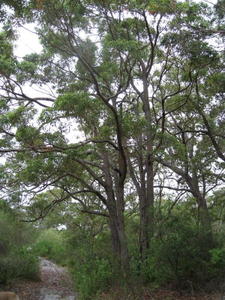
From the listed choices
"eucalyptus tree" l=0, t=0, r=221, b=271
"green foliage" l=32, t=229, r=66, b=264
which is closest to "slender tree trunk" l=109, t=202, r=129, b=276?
"eucalyptus tree" l=0, t=0, r=221, b=271

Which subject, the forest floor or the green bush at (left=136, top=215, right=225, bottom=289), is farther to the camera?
the green bush at (left=136, top=215, right=225, bottom=289)

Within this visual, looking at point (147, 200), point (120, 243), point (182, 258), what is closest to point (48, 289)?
point (147, 200)

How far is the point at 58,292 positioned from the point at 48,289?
93 cm

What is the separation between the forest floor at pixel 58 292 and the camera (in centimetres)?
1006

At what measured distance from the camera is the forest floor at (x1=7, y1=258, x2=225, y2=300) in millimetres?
10060

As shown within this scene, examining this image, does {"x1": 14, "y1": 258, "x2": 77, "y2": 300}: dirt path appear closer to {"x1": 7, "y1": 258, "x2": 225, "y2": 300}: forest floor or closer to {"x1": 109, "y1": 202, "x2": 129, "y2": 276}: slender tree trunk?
{"x1": 7, "y1": 258, "x2": 225, "y2": 300}: forest floor

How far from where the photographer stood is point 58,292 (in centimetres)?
1697

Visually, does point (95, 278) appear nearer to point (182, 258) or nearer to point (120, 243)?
point (120, 243)

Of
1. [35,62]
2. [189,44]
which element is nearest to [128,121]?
[189,44]

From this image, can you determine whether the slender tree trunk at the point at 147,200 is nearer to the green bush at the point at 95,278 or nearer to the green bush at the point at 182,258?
the green bush at the point at 182,258

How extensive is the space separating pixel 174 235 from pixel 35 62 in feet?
27.0

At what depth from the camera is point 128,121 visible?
1111cm

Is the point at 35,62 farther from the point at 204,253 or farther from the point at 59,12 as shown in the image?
the point at 204,253

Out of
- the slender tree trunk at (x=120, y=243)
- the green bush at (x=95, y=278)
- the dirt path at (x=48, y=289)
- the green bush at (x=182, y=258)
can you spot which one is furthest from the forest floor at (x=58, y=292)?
the slender tree trunk at (x=120, y=243)
